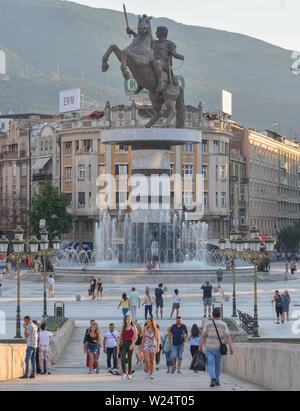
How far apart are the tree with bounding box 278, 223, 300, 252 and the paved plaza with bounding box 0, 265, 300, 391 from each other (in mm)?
53862

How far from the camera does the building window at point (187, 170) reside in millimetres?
105812

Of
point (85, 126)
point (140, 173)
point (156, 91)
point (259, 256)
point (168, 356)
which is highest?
point (85, 126)

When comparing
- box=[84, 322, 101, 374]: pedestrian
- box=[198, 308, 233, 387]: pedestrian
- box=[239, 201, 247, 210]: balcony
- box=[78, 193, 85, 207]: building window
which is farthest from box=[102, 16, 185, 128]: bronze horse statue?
box=[239, 201, 247, 210]: balcony

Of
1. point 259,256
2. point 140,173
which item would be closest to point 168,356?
point 259,256

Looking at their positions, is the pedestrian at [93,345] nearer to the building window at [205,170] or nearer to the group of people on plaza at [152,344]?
the group of people on plaza at [152,344]

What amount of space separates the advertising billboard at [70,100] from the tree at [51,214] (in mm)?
21539

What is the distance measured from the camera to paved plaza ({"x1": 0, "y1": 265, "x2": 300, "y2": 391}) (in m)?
15.8

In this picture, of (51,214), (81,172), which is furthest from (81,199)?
(51,214)

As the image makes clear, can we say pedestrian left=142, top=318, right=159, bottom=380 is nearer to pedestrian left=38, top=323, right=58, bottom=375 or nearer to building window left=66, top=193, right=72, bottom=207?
pedestrian left=38, top=323, right=58, bottom=375

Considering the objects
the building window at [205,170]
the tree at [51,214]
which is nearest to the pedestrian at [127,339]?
the tree at [51,214]

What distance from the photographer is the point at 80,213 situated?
104 meters
